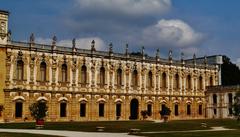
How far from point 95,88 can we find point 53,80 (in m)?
8.20

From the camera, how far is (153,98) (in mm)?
80688

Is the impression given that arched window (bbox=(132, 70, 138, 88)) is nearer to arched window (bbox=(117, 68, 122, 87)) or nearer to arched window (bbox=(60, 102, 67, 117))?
arched window (bbox=(117, 68, 122, 87))

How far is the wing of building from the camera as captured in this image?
62.1m

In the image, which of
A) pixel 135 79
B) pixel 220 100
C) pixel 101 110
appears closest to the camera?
pixel 101 110

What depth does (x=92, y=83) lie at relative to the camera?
7112 cm

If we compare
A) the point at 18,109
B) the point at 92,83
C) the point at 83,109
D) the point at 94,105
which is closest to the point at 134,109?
the point at 94,105

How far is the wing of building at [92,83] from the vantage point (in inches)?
2446

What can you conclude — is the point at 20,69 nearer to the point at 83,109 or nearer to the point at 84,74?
the point at 84,74

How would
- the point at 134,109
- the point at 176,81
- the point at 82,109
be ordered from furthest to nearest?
the point at 176,81 < the point at 134,109 < the point at 82,109

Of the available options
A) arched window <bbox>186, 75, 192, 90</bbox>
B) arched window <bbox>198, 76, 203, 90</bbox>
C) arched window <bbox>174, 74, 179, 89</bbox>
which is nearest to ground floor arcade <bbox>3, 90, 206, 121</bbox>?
arched window <bbox>186, 75, 192, 90</bbox>

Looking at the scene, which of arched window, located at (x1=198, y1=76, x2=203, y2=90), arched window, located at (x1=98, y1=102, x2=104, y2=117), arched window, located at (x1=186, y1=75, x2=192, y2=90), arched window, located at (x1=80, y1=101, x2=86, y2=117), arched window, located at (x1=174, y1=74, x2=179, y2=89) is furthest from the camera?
arched window, located at (x1=198, y1=76, x2=203, y2=90)

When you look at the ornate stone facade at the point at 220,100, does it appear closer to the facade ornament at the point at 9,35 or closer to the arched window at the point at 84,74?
the arched window at the point at 84,74

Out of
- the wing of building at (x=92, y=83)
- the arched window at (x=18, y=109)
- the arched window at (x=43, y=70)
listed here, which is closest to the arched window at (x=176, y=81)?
the wing of building at (x=92, y=83)

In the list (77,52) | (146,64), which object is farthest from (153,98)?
(77,52)
